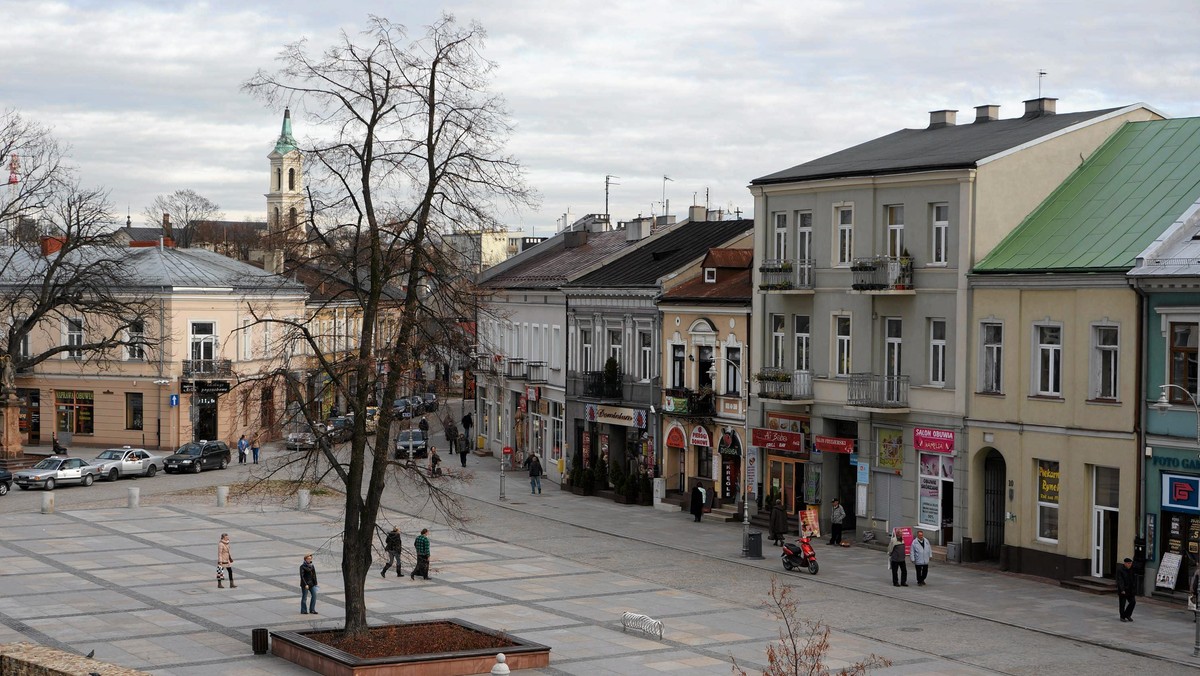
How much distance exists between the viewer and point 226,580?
1545 inches

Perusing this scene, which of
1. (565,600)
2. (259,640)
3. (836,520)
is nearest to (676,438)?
(836,520)

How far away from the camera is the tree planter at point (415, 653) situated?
27.5 meters

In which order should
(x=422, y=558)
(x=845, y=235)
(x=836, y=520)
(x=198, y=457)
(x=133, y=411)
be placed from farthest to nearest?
(x=133, y=411), (x=198, y=457), (x=845, y=235), (x=836, y=520), (x=422, y=558)

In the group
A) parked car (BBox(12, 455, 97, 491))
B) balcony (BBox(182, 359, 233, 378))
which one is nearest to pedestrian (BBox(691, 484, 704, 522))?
parked car (BBox(12, 455, 97, 491))

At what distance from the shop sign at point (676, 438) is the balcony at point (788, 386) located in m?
7.01

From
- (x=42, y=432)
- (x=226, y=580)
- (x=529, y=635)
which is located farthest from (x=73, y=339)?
(x=529, y=635)

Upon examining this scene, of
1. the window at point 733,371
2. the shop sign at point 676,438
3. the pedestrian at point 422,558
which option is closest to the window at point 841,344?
the window at point 733,371

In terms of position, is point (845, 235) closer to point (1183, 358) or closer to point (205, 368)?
point (1183, 358)

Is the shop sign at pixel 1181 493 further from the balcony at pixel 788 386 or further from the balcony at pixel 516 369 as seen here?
the balcony at pixel 516 369

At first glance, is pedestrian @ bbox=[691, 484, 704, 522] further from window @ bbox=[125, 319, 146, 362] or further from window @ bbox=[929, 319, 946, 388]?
window @ bbox=[125, 319, 146, 362]

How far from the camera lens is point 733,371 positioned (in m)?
53.3

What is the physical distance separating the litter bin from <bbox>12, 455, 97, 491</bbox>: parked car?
32.0m

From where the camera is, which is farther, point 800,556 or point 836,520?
point 836,520

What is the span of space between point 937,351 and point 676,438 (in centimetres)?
1411
